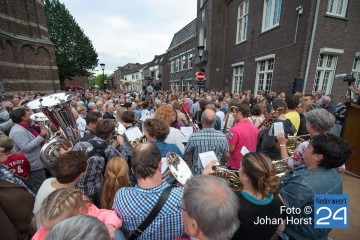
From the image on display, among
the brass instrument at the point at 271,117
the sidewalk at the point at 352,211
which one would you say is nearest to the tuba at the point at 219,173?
the brass instrument at the point at 271,117

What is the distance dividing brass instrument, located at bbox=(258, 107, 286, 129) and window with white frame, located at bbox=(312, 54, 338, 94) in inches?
267

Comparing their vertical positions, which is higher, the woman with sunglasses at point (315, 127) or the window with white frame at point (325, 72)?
the window with white frame at point (325, 72)

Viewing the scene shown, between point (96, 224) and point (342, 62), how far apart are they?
1178 cm

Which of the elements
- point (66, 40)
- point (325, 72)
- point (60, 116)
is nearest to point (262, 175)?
point (60, 116)

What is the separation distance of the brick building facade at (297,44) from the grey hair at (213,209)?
860cm

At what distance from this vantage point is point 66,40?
2481 centimetres

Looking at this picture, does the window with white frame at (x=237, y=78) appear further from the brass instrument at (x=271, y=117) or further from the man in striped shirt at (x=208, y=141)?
the man in striped shirt at (x=208, y=141)

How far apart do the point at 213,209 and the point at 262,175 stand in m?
0.60

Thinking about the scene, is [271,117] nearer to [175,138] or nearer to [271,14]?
[175,138]

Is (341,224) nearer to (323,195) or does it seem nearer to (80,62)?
(323,195)

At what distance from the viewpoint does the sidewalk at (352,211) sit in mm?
2759

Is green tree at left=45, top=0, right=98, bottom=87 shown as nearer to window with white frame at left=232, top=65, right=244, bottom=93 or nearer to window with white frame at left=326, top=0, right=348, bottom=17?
window with white frame at left=232, top=65, right=244, bottom=93

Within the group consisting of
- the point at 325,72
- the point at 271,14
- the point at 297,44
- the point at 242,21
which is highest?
the point at 242,21

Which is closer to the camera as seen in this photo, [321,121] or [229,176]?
[229,176]
